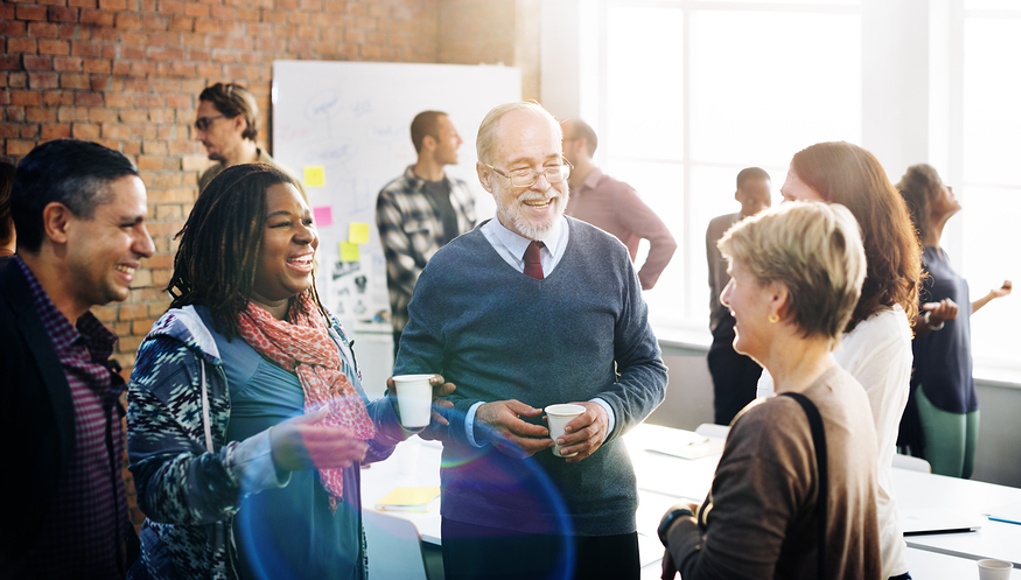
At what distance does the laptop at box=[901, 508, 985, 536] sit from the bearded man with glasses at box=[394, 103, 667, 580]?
0.98m

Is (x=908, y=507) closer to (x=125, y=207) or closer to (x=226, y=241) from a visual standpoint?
(x=226, y=241)

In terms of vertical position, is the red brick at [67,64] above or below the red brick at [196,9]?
below

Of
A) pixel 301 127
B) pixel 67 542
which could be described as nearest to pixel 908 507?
pixel 67 542

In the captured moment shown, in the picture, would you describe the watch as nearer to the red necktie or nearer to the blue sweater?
the blue sweater

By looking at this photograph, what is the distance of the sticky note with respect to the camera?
18.7 feet

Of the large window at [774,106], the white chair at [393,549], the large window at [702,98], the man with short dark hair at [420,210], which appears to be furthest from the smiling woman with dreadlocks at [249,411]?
the large window at [702,98]

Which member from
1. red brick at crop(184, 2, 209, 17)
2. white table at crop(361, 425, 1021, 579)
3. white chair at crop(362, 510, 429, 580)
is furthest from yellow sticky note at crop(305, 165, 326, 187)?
white chair at crop(362, 510, 429, 580)

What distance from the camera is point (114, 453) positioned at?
5.34ft

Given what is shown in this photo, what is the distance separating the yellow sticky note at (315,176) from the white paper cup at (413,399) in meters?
3.85

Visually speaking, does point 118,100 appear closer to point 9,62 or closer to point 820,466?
point 9,62

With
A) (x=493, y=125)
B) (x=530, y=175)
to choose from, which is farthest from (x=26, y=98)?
(x=530, y=175)

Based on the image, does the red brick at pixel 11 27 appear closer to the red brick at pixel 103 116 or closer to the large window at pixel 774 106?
the red brick at pixel 103 116

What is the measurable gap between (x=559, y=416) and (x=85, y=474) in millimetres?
906

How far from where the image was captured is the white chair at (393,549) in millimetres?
2744
